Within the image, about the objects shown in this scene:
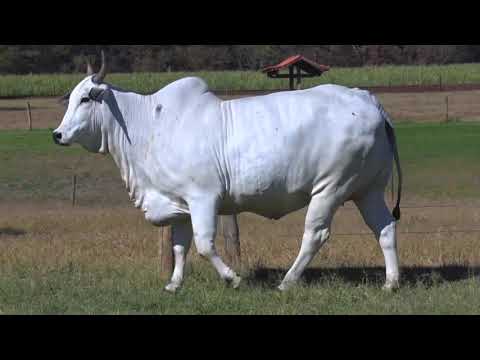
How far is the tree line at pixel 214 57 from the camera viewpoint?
6812 cm

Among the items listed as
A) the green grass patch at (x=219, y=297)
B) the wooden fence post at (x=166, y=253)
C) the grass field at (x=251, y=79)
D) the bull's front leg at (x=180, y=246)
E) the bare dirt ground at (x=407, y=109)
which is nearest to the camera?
the green grass patch at (x=219, y=297)

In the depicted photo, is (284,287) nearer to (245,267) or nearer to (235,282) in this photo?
(235,282)

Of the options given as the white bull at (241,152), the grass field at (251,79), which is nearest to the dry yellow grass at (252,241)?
the white bull at (241,152)

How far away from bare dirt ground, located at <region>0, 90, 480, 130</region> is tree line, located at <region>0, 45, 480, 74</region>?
11.5 meters

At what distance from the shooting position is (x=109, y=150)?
1062 cm

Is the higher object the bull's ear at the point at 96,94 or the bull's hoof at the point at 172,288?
the bull's ear at the point at 96,94

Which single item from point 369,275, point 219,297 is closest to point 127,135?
point 219,297

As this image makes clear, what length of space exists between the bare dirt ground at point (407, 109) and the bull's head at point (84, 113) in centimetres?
3038

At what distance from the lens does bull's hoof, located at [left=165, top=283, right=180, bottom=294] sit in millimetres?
10344

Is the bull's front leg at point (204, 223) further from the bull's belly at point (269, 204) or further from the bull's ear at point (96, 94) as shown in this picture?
the bull's ear at point (96, 94)

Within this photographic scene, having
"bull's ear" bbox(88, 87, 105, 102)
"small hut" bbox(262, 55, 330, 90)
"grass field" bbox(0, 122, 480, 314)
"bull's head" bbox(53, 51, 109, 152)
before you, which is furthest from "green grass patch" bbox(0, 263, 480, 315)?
"small hut" bbox(262, 55, 330, 90)

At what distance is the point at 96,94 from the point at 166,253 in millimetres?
2085

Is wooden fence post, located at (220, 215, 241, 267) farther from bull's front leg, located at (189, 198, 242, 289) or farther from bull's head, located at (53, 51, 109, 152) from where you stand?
bull's head, located at (53, 51, 109, 152)

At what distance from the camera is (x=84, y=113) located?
10.4m
